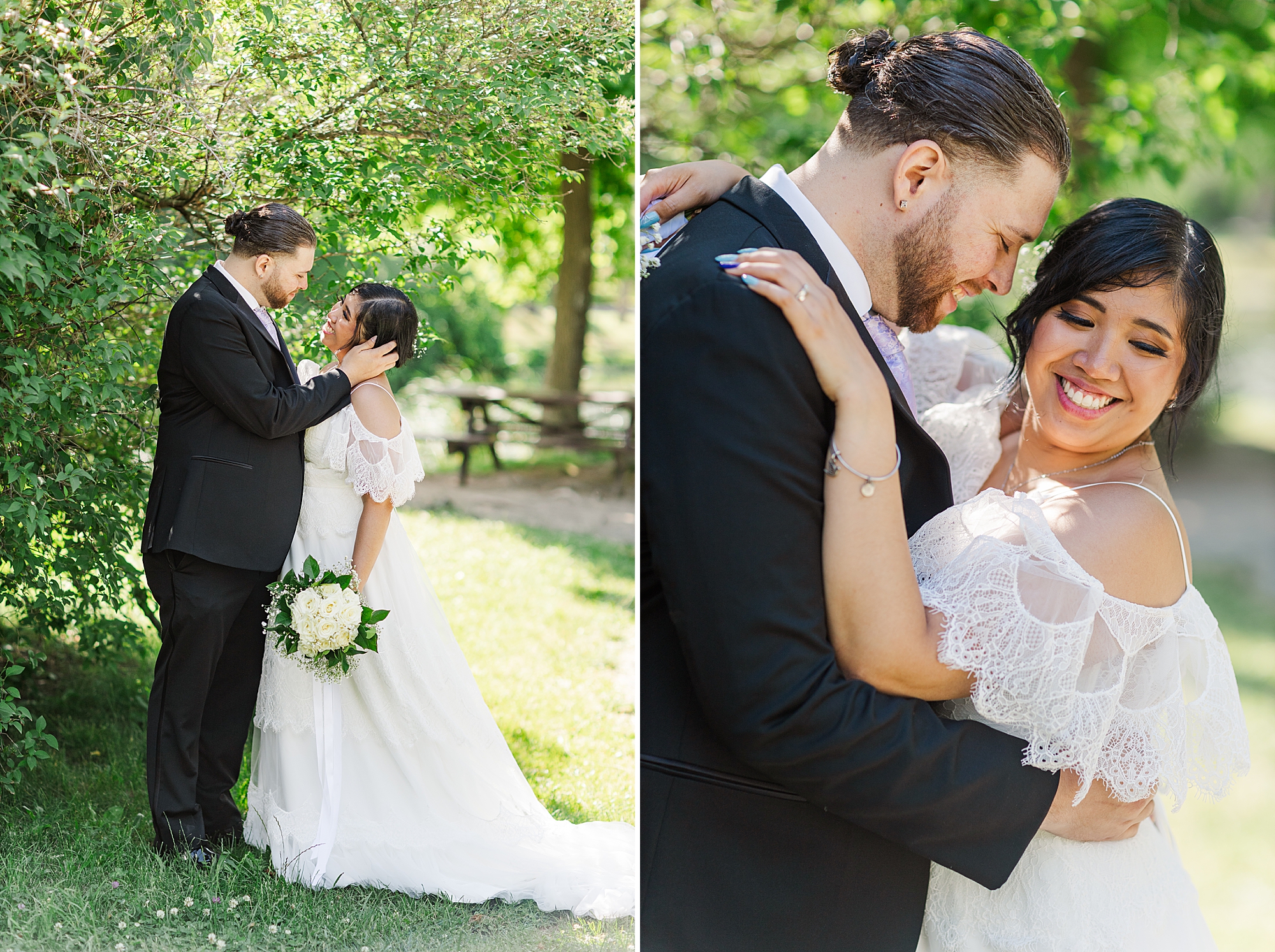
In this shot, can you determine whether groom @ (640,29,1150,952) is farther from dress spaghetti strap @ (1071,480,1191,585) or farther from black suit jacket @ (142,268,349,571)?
black suit jacket @ (142,268,349,571)

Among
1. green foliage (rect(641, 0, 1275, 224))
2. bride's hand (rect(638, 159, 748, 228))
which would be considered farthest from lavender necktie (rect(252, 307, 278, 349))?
green foliage (rect(641, 0, 1275, 224))

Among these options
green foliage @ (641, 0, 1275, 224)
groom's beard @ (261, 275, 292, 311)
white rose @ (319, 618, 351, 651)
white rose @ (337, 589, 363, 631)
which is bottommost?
white rose @ (319, 618, 351, 651)

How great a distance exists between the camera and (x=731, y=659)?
150 cm

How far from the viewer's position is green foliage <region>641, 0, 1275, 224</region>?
5199 millimetres

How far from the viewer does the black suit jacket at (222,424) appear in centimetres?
279

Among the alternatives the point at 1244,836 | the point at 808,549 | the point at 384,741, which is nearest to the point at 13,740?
the point at 384,741

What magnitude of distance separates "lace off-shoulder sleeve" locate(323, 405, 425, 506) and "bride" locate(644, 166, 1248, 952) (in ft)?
4.46

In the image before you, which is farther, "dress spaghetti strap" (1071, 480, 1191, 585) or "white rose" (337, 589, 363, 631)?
"white rose" (337, 589, 363, 631)

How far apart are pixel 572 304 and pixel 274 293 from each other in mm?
7345

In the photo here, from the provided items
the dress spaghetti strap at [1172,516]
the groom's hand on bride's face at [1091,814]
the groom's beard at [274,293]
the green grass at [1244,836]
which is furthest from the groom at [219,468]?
the green grass at [1244,836]

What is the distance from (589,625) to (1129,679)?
4249mm

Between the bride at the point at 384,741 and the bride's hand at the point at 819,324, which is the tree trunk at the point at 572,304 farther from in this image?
the bride's hand at the point at 819,324

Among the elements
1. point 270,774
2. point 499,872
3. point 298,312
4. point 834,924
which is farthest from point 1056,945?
point 298,312

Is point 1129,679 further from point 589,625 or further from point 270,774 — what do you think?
point 589,625
